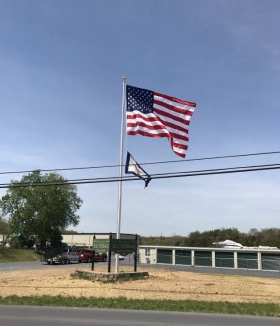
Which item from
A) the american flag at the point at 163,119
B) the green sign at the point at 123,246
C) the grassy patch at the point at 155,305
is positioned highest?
the american flag at the point at 163,119

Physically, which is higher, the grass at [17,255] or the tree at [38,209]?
the tree at [38,209]

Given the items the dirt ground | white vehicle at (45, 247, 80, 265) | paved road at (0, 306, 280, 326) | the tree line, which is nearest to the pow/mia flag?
the dirt ground

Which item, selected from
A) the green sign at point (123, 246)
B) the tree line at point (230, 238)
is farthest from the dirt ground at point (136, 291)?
the tree line at point (230, 238)

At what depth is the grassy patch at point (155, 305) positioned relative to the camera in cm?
1170

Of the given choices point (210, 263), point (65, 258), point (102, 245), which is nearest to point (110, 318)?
point (102, 245)

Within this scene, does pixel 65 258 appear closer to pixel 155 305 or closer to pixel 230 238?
pixel 155 305

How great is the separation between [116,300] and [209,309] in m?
3.50

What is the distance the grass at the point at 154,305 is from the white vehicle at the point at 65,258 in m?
30.3

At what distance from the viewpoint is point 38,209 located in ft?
222

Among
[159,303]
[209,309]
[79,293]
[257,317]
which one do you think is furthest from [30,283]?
[257,317]

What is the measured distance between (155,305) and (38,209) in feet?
192

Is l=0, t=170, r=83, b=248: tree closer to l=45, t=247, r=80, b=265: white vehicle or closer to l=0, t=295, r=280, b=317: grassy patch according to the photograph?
l=45, t=247, r=80, b=265: white vehicle

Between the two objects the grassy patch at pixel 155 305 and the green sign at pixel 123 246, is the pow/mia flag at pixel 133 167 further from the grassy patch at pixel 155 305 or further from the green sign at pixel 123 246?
the grassy patch at pixel 155 305

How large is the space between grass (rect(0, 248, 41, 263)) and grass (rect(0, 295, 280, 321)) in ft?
137
